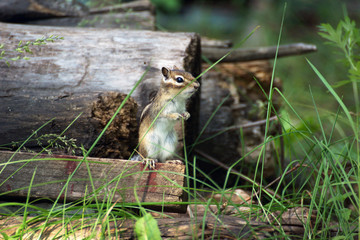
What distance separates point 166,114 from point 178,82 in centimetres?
23

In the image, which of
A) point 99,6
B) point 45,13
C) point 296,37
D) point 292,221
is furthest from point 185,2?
point 292,221

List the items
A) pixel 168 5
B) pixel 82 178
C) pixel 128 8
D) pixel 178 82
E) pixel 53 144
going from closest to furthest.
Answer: pixel 82 178
pixel 53 144
pixel 178 82
pixel 128 8
pixel 168 5

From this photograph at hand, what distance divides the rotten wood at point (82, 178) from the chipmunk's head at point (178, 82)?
62 centimetres

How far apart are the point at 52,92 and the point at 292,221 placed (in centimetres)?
180

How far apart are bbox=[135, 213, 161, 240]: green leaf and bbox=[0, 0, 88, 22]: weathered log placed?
302 centimetres

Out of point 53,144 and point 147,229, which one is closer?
point 147,229

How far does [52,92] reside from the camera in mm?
2945

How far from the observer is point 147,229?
189 centimetres

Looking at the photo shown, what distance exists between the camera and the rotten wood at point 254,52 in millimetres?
4570

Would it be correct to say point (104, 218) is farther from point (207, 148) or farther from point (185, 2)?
point (185, 2)

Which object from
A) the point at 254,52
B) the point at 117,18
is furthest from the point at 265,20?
the point at 117,18

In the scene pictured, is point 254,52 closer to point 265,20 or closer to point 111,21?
point 111,21

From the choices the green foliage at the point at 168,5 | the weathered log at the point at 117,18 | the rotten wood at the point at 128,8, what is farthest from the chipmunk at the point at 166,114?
the green foliage at the point at 168,5

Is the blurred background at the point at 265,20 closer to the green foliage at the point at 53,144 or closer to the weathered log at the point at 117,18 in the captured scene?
the weathered log at the point at 117,18
